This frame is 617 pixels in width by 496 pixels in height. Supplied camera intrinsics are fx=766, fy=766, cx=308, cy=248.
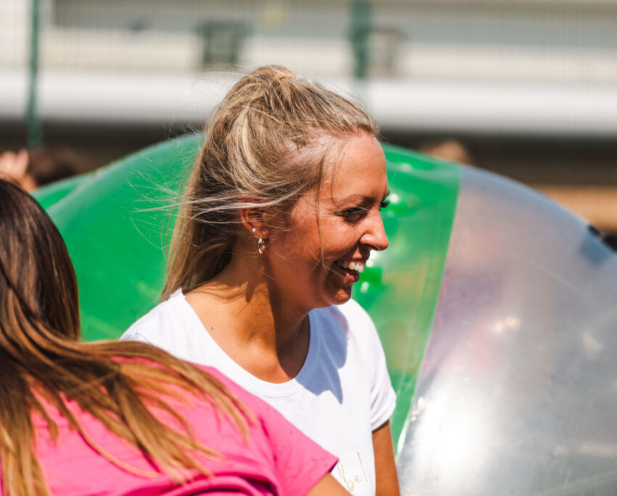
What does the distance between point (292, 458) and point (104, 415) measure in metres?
0.28

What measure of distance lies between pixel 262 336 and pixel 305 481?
502 mm

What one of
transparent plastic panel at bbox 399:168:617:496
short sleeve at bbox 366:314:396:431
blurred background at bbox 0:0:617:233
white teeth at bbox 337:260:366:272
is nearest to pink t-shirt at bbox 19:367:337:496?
white teeth at bbox 337:260:366:272

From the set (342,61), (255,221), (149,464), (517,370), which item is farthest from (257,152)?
(342,61)

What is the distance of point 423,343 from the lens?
2.00 m

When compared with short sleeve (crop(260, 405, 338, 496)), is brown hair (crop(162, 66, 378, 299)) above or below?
above

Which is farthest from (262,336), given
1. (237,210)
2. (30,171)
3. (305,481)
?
(30,171)

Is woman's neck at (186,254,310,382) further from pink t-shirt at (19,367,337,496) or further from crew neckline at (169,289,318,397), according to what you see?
pink t-shirt at (19,367,337,496)

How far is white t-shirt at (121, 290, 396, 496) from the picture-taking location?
1444 millimetres

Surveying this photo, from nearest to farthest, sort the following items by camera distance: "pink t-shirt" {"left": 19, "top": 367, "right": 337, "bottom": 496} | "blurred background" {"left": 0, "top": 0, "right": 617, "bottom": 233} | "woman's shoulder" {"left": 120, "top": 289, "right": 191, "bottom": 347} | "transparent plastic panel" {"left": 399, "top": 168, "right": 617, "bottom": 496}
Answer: "pink t-shirt" {"left": 19, "top": 367, "right": 337, "bottom": 496} < "woman's shoulder" {"left": 120, "top": 289, "right": 191, "bottom": 347} < "transparent plastic panel" {"left": 399, "top": 168, "right": 617, "bottom": 496} < "blurred background" {"left": 0, "top": 0, "right": 617, "bottom": 233}

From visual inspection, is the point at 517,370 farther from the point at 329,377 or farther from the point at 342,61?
the point at 342,61

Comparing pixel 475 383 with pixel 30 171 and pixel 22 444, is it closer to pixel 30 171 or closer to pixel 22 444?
pixel 22 444

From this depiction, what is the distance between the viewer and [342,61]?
643cm

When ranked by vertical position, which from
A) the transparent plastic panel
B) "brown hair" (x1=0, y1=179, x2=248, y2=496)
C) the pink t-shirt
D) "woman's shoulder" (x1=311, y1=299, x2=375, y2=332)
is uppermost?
"brown hair" (x1=0, y1=179, x2=248, y2=496)

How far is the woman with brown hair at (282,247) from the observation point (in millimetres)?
1470
